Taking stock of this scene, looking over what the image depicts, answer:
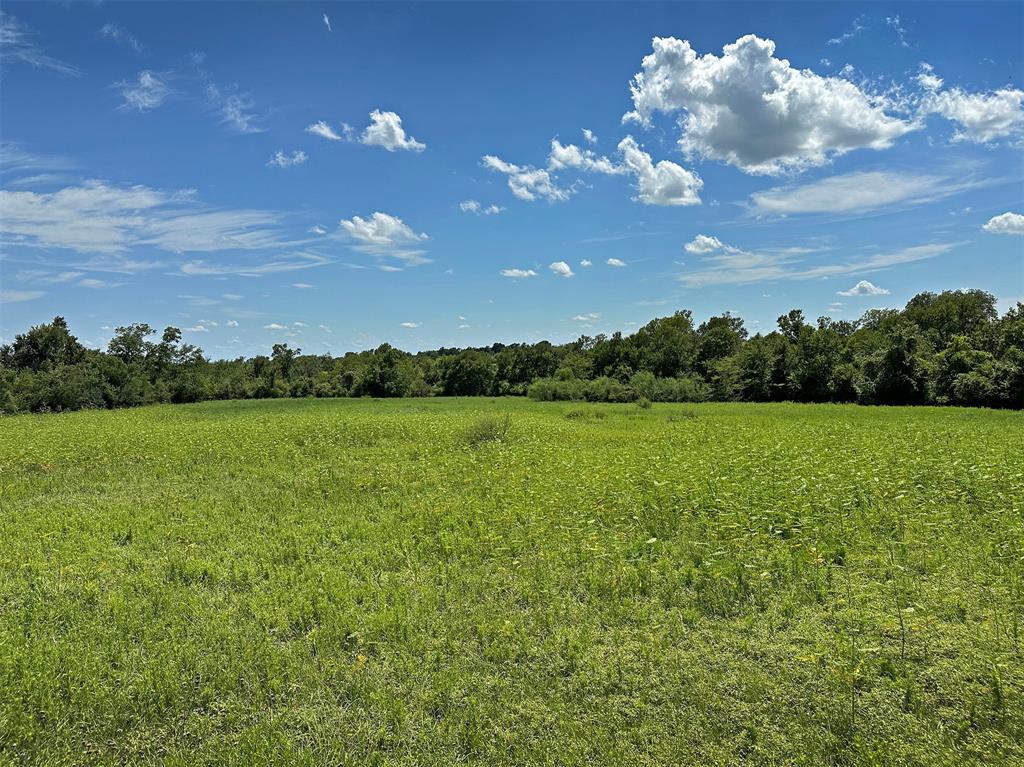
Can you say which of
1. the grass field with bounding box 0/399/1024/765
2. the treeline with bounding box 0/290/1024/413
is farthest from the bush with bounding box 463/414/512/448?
the treeline with bounding box 0/290/1024/413

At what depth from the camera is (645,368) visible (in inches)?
2931

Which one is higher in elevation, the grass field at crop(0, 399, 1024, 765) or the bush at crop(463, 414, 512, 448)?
the bush at crop(463, 414, 512, 448)

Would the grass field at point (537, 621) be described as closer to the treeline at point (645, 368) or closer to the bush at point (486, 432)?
the bush at point (486, 432)

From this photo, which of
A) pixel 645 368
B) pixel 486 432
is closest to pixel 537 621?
pixel 486 432

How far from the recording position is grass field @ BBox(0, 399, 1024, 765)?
4457 millimetres

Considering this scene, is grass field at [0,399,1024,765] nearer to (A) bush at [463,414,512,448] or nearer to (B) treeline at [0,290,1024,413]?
(A) bush at [463,414,512,448]

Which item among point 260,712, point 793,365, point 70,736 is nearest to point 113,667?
point 70,736

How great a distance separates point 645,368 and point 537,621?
7071 centimetres

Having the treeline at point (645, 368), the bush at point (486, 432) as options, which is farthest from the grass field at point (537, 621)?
the treeline at point (645, 368)

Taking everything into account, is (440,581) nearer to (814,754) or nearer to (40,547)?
(814,754)

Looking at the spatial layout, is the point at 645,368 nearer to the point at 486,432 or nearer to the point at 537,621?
the point at 486,432

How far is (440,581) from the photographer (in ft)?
25.8

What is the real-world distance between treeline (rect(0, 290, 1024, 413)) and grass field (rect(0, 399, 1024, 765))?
37.7 metres

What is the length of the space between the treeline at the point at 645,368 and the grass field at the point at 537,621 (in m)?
37.7
